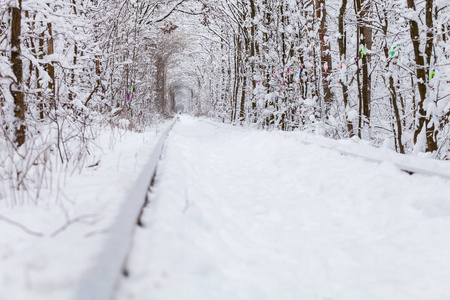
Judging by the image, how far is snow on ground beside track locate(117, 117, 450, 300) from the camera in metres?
1.54

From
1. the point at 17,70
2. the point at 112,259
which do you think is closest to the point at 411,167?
the point at 112,259

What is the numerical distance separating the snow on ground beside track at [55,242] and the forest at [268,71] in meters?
0.45

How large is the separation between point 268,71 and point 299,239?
31.8 feet

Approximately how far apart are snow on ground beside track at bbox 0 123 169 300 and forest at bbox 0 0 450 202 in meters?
0.45

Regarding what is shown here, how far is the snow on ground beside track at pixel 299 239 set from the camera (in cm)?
154

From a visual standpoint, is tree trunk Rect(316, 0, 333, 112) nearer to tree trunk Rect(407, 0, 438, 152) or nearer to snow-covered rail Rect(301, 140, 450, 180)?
tree trunk Rect(407, 0, 438, 152)

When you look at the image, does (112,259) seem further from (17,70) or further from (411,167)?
(17,70)

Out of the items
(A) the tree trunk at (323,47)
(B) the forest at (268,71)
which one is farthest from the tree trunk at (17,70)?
(A) the tree trunk at (323,47)

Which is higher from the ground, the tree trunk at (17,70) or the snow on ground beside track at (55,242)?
the tree trunk at (17,70)

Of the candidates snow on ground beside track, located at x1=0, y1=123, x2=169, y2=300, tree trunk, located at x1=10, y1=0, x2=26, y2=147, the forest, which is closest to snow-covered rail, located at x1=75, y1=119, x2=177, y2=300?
snow on ground beside track, located at x1=0, y1=123, x2=169, y2=300

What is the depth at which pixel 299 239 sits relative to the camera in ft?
7.61

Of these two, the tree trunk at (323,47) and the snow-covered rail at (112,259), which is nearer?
the snow-covered rail at (112,259)

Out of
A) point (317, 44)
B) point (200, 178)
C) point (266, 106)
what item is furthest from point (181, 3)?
point (200, 178)

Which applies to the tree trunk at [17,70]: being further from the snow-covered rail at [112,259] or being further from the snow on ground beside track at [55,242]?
the snow-covered rail at [112,259]
